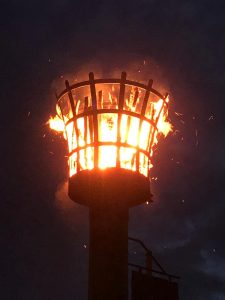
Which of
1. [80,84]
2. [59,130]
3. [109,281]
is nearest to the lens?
[109,281]

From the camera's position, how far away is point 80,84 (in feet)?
83.0

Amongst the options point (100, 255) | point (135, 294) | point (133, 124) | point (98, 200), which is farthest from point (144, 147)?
point (135, 294)

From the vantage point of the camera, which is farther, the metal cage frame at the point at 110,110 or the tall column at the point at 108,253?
the metal cage frame at the point at 110,110

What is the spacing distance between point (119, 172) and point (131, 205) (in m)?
1.80

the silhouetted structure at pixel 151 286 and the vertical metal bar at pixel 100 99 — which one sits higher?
the vertical metal bar at pixel 100 99

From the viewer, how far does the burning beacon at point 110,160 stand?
2405cm

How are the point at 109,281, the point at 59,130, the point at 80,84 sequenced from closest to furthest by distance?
1. the point at 109,281
2. the point at 80,84
3. the point at 59,130

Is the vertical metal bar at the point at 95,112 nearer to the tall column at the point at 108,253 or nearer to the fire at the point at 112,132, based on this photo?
the fire at the point at 112,132

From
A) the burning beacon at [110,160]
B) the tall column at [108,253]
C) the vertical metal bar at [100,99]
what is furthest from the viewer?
the vertical metal bar at [100,99]

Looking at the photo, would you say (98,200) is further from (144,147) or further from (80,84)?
(80,84)

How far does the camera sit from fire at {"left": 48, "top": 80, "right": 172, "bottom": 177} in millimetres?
24344

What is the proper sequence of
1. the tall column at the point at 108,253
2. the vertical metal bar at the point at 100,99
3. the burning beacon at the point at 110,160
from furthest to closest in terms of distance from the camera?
the vertical metal bar at the point at 100,99 < the burning beacon at the point at 110,160 < the tall column at the point at 108,253

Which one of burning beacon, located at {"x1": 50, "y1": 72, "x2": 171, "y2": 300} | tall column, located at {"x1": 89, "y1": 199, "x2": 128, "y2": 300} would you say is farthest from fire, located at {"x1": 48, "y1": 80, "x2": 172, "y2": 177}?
tall column, located at {"x1": 89, "y1": 199, "x2": 128, "y2": 300}

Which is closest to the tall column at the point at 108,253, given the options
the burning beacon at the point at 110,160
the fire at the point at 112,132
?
the burning beacon at the point at 110,160
